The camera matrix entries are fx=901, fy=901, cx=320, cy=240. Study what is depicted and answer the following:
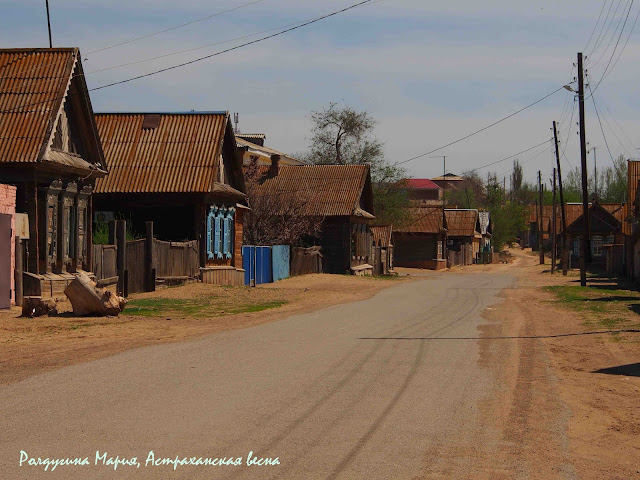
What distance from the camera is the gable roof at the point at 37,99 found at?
2200cm

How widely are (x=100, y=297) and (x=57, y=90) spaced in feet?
22.5

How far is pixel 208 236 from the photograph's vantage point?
3359 cm

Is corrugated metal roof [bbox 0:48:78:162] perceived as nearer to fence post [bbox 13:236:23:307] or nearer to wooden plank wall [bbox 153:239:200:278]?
fence post [bbox 13:236:23:307]

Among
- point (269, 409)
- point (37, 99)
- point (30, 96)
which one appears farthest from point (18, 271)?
point (269, 409)

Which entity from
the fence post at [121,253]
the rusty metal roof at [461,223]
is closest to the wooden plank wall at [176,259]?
the fence post at [121,253]

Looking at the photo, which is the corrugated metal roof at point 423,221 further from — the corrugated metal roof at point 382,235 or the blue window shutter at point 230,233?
the blue window shutter at point 230,233

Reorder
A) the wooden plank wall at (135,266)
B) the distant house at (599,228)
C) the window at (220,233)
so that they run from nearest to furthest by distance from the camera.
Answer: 1. the wooden plank wall at (135,266)
2. the window at (220,233)
3. the distant house at (599,228)

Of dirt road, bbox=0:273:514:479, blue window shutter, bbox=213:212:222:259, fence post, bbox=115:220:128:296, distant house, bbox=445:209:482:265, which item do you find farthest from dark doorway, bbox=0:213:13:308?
distant house, bbox=445:209:482:265

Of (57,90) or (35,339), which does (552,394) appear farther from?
(57,90)

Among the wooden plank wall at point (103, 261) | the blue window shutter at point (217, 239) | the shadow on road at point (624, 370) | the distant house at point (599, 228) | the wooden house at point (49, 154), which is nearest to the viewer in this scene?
the shadow on road at point (624, 370)

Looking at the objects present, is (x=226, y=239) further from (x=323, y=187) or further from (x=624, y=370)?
(x=624, y=370)

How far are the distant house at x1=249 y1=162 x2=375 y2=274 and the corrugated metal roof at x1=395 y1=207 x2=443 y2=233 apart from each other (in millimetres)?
21756

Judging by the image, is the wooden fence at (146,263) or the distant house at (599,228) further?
the distant house at (599,228)

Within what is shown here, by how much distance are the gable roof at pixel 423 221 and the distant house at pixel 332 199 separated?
21761 mm
